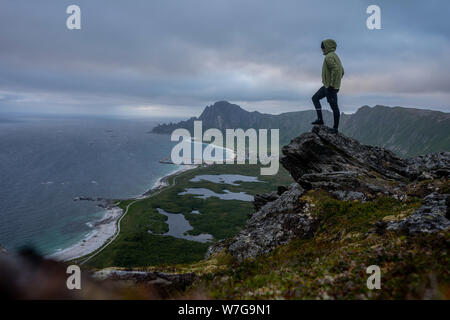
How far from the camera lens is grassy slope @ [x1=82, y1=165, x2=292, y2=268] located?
78062 mm

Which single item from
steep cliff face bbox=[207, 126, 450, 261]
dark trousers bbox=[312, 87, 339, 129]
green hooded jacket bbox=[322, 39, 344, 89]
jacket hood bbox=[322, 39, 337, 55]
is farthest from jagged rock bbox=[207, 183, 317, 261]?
jacket hood bbox=[322, 39, 337, 55]

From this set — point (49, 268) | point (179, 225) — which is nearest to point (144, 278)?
point (49, 268)

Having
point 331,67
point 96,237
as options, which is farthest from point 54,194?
point 331,67

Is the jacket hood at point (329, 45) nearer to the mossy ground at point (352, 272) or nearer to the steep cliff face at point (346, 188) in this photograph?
the steep cliff face at point (346, 188)

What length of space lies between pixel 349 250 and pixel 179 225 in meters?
109

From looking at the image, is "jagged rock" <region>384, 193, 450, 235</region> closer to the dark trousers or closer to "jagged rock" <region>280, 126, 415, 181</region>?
the dark trousers

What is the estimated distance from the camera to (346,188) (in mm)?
20062

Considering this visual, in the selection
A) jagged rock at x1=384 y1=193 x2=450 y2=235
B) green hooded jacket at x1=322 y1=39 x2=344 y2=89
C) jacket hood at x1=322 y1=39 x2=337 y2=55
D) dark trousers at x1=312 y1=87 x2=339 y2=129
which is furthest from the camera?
dark trousers at x1=312 y1=87 x2=339 y2=129

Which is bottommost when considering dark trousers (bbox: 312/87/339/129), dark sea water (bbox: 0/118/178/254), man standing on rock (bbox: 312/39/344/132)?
dark sea water (bbox: 0/118/178/254)

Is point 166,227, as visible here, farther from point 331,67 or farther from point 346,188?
point 331,67

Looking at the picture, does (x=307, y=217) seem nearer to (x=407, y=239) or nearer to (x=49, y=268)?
(x=407, y=239)

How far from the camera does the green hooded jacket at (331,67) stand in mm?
20859

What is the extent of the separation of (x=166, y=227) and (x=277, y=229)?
96.1 m

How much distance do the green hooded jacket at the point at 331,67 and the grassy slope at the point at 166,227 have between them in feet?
182
